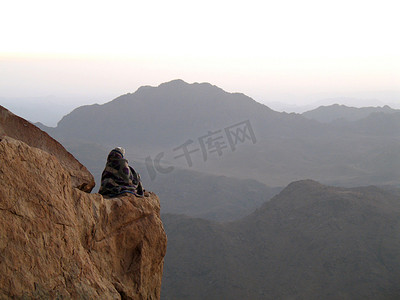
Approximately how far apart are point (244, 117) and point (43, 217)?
205 ft

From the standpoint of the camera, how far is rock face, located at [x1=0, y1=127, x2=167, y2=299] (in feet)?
11.1

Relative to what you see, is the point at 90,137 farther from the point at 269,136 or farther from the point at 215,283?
the point at 215,283

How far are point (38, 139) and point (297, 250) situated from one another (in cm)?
1659

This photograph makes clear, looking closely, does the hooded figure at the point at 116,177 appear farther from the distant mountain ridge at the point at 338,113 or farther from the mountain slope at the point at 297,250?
the distant mountain ridge at the point at 338,113

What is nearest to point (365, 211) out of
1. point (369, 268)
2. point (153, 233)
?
point (369, 268)

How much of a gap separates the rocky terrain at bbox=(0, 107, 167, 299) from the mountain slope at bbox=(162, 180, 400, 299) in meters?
12.1

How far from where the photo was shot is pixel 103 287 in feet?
13.1

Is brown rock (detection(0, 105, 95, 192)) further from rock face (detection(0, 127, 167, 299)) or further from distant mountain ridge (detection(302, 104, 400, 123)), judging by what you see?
distant mountain ridge (detection(302, 104, 400, 123))

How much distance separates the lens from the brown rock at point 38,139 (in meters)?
4.38

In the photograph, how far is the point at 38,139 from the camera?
15.1ft

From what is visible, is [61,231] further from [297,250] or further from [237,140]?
[237,140]

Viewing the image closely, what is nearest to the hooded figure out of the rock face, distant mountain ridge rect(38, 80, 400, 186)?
the rock face

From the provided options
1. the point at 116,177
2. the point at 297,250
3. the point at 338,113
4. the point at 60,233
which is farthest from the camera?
the point at 338,113

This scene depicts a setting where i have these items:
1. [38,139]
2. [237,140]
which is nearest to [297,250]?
[38,139]
